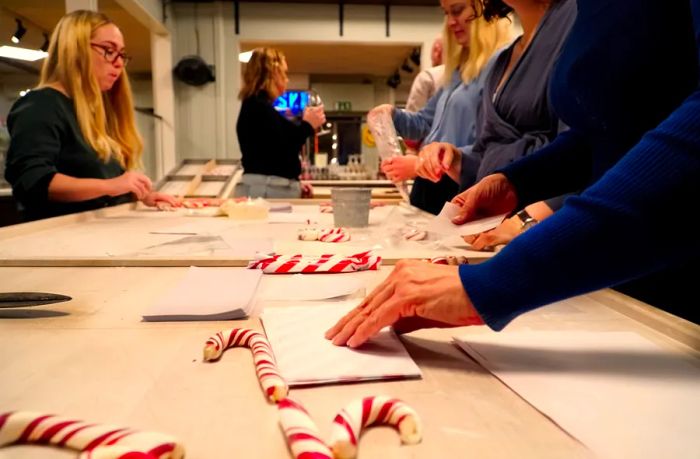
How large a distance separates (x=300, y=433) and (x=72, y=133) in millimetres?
1846

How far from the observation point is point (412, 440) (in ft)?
1.21

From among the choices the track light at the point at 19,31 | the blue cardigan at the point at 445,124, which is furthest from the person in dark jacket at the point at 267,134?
the track light at the point at 19,31

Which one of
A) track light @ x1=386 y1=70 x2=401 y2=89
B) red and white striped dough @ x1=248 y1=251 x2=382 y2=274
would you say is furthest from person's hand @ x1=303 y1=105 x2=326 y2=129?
track light @ x1=386 y1=70 x2=401 y2=89

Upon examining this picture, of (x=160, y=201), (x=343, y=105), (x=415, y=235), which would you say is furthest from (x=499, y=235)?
(x=343, y=105)

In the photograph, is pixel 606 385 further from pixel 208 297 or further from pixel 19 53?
pixel 19 53

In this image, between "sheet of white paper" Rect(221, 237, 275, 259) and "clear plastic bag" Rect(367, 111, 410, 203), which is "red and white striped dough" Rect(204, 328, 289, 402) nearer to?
"sheet of white paper" Rect(221, 237, 275, 259)

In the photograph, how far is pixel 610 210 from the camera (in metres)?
0.44

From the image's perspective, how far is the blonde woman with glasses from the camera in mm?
1742

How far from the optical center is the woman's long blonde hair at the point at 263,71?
2822 millimetres

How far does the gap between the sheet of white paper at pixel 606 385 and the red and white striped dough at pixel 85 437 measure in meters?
0.29

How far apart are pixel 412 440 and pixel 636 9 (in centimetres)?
67

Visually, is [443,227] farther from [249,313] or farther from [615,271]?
[615,271]

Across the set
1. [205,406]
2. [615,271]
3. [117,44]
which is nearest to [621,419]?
[615,271]

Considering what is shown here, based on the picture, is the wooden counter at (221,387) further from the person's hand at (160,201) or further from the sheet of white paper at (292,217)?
the person's hand at (160,201)
